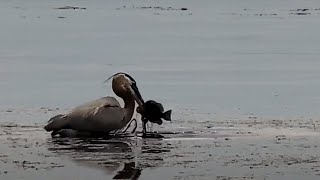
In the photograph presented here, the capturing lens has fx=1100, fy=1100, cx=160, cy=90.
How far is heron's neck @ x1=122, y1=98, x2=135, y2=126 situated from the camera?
14.6 meters

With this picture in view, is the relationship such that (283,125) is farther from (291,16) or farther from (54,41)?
(291,16)

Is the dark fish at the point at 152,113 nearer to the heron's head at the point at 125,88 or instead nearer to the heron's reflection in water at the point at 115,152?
the heron's head at the point at 125,88

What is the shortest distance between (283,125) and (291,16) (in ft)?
119

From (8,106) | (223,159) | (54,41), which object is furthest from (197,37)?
(223,159)

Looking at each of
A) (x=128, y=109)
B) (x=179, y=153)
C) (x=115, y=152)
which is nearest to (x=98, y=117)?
(x=128, y=109)

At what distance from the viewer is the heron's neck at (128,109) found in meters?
14.6

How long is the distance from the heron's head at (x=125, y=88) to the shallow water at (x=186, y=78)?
59cm

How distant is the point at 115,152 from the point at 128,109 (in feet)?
7.04

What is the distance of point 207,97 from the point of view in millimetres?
18469

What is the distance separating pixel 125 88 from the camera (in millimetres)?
15070

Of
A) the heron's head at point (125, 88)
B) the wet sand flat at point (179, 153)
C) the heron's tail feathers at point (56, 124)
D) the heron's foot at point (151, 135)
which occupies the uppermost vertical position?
the heron's head at point (125, 88)

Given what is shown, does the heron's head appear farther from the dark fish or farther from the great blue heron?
the great blue heron

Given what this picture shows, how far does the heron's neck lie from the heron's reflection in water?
0.39 m

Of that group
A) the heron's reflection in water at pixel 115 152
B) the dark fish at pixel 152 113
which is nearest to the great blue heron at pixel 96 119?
the dark fish at pixel 152 113
